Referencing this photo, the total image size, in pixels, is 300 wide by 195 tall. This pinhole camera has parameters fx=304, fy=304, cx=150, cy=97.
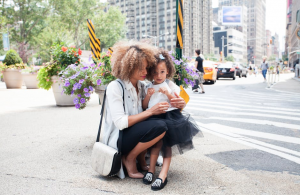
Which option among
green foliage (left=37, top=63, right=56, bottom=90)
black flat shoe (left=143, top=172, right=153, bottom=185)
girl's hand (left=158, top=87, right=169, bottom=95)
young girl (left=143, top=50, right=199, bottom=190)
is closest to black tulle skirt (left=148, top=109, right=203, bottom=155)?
young girl (left=143, top=50, right=199, bottom=190)

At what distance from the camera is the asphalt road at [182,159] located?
9.48 feet

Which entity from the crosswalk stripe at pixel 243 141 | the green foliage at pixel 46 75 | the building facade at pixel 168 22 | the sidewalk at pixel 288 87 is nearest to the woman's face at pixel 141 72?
the crosswalk stripe at pixel 243 141

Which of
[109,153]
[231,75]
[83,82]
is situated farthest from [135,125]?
[231,75]

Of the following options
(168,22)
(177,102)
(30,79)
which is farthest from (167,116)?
(168,22)

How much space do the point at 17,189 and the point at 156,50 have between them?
6.27 ft

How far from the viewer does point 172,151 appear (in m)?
3.18

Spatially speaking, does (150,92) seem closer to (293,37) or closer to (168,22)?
(293,37)

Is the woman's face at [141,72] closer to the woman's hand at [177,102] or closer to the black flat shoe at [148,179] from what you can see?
the woman's hand at [177,102]

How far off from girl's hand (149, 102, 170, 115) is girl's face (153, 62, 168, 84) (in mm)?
322

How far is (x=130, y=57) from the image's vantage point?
2.96 m

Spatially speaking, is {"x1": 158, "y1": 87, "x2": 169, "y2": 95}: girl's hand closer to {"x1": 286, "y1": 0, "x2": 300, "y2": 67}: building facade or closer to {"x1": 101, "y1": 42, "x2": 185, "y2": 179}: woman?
{"x1": 101, "y1": 42, "x2": 185, "y2": 179}: woman

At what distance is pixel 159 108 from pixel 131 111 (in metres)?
0.35

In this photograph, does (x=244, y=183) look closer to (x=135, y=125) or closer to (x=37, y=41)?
(x=135, y=125)

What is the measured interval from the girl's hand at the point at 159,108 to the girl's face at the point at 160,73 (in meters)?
0.32
